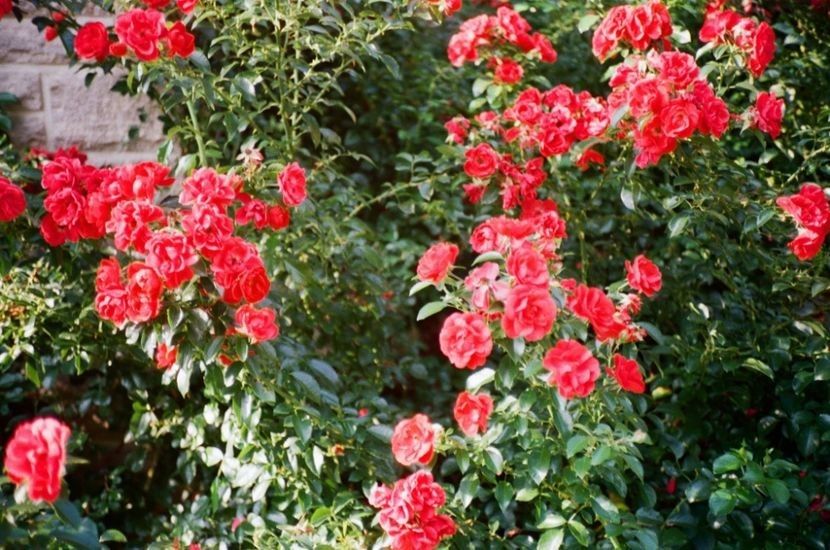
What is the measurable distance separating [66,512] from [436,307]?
2.38ft

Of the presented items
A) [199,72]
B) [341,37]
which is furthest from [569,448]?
[199,72]

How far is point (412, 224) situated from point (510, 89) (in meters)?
0.66

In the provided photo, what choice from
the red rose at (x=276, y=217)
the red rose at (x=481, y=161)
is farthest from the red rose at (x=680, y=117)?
the red rose at (x=276, y=217)

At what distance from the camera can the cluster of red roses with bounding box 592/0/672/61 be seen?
2113mm

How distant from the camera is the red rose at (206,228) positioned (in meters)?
1.66

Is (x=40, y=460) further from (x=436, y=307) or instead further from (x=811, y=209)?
(x=811, y=209)

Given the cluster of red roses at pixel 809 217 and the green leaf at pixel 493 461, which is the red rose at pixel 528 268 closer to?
the green leaf at pixel 493 461

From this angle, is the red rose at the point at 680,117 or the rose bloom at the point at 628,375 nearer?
the rose bloom at the point at 628,375

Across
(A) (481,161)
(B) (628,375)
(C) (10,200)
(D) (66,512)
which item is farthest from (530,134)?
(D) (66,512)

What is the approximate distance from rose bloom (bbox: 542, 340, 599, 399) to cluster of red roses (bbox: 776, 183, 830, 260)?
0.73 metres

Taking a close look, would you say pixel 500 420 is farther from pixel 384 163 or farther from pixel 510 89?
pixel 384 163

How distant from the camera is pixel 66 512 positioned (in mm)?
1298

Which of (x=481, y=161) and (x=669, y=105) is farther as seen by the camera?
(x=481, y=161)

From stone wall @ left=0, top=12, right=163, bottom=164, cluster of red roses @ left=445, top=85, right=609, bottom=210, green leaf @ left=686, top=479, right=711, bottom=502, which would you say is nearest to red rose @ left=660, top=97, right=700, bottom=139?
cluster of red roses @ left=445, top=85, right=609, bottom=210
